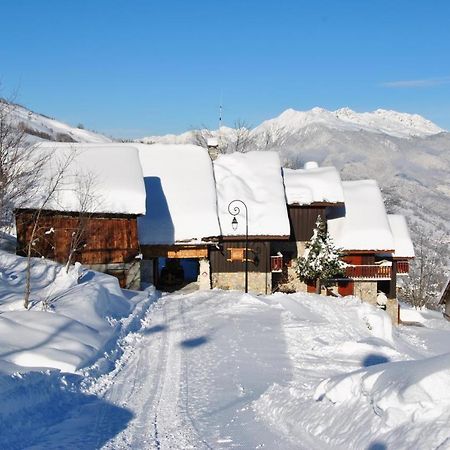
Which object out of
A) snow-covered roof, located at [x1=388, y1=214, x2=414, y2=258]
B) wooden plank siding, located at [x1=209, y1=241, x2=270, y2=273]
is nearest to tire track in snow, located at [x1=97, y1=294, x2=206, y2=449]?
wooden plank siding, located at [x1=209, y1=241, x2=270, y2=273]

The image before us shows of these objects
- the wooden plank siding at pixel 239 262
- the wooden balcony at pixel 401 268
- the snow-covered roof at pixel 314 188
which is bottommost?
the wooden balcony at pixel 401 268

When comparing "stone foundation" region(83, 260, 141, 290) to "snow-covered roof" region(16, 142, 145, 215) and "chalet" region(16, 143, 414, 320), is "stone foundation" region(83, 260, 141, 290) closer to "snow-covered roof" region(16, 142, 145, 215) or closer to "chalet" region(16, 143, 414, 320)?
"chalet" region(16, 143, 414, 320)

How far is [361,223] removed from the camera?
98.9 ft

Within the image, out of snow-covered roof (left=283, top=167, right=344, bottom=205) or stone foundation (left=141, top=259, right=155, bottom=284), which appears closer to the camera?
stone foundation (left=141, top=259, right=155, bottom=284)

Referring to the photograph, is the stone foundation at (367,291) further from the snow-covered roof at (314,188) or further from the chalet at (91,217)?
the chalet at (91,217)

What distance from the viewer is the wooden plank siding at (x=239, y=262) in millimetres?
27625

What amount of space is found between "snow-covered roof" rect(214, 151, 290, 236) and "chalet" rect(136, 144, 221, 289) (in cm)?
93

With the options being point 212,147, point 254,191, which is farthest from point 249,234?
point 212,147

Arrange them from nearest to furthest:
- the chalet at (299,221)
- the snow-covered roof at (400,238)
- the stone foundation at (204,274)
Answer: the stone foundation at (204,274) → the chalet at (299,221) → the snow-covered roof at (400,238)

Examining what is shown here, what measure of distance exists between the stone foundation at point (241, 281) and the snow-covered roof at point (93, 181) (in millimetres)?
6833

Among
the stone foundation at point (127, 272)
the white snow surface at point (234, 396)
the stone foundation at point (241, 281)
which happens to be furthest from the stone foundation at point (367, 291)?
Answer: the white snow surface at point (234, 396)

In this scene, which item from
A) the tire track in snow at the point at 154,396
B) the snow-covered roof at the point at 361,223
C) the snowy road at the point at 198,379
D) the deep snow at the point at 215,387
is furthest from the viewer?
the snow-covered roof at the point at 361,223

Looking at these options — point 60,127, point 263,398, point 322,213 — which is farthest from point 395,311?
point 60,127

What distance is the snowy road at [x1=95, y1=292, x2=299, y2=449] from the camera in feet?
24.9
